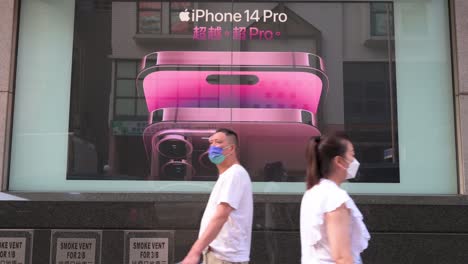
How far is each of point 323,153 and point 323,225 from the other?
38 centimetres

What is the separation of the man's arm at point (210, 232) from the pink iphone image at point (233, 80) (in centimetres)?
285

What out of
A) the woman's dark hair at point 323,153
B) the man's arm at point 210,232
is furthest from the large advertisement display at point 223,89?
the woman's dark hair at point 323,153

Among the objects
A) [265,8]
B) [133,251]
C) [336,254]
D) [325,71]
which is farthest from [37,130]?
[336,254]

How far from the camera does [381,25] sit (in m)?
6.23

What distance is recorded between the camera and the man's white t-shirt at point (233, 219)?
11.2 ft

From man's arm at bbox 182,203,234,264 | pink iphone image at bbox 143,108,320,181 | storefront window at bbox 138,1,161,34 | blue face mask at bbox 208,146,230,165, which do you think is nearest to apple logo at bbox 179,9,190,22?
storefront window at bbox 138,1,161,34

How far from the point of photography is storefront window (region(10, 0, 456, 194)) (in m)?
5.96

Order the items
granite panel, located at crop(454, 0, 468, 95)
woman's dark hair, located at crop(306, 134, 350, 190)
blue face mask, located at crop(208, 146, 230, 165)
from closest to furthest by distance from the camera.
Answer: woman's dark hair, located at crop(306, 134, 350, 190) → blue face mask, located at crop(208, 146, 230, 165) → granite panel, located at crop(454, 0, 468, 95)

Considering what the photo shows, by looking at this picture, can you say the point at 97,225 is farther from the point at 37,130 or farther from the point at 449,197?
the point at 449,197

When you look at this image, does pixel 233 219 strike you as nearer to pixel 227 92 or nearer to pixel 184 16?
pixel 227 92

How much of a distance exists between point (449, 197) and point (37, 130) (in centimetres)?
480

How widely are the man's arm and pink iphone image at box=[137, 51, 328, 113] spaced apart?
285cm

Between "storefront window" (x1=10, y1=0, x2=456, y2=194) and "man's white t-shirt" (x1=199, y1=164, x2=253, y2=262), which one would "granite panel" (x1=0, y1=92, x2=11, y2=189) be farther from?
"man's white t-shirt" (x1=199, y1=164, x2=253, y2=262)

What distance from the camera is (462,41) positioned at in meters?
5.91
